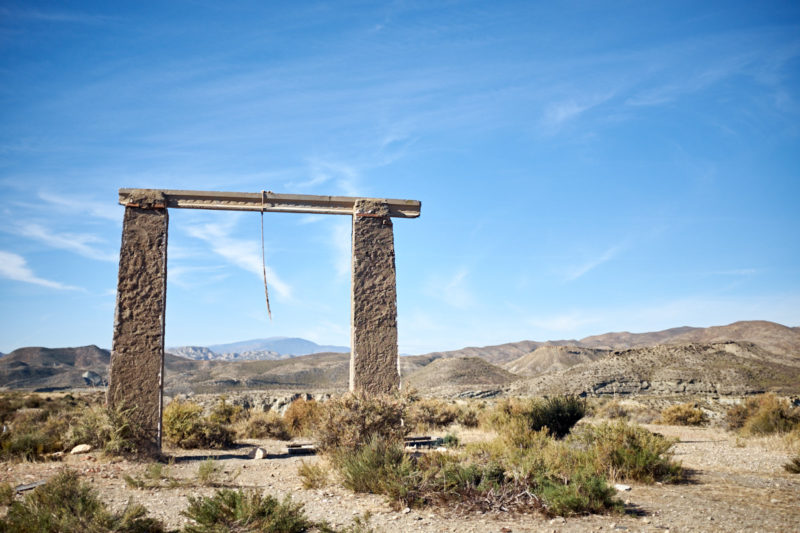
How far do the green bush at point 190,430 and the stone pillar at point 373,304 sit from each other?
3.91 m

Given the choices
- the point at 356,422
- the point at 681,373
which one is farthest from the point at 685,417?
the point at 681,373

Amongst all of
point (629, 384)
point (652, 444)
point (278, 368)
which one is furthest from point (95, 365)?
point (652, 444)

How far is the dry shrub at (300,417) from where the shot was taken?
47.5ft

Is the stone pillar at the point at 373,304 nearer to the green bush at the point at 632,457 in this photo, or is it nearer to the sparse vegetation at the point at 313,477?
the sparse vegetation at the point at 313,477

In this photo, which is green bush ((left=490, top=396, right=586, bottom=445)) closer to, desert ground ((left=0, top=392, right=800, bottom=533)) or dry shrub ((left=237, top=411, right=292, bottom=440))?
desert ground ((left=0, top=392, right=800, bottom=533))

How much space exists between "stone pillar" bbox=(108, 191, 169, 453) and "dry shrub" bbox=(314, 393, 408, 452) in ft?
10.9

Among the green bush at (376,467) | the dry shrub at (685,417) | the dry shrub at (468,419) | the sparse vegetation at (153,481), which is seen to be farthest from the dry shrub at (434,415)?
the sparse vegetation at (153,481)

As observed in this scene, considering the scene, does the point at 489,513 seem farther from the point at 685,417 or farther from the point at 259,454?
the point at 685,417

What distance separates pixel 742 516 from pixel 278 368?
5214 cm

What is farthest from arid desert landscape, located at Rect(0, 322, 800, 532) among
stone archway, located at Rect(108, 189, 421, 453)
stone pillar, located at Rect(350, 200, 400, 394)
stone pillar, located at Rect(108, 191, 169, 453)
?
stone pillar, located at Rect(350, 200, 400, 394)

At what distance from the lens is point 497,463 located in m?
6.74

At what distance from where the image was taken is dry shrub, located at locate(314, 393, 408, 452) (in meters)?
7.98

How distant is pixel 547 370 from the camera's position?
4406cm

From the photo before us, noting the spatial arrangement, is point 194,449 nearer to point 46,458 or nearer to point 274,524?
point 46,458
